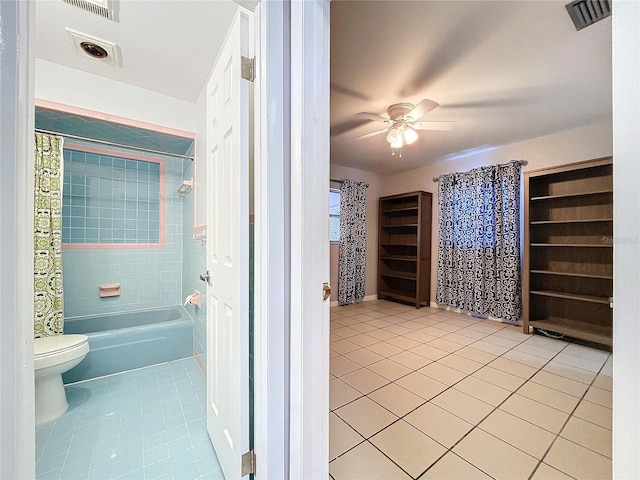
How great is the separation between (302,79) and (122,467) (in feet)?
6.40

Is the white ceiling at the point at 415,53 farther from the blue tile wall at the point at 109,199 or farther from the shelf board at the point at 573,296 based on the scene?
the shelf board at the point at 573,296

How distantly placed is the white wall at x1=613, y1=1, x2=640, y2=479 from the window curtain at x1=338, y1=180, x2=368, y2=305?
164 inches

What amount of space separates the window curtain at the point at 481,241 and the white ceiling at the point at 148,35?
364 centimetres

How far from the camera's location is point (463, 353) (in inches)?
104

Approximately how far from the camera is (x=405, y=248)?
16.1 feet

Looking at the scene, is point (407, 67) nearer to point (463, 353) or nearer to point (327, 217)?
point (327, 217)

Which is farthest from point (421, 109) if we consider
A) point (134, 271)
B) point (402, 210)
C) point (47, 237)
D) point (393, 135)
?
point (134, 271)

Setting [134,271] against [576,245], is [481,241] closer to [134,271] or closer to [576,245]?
[576,245]

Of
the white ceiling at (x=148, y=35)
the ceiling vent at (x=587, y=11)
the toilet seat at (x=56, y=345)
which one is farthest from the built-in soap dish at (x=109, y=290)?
the ceiling vent at (x=587, y=11)

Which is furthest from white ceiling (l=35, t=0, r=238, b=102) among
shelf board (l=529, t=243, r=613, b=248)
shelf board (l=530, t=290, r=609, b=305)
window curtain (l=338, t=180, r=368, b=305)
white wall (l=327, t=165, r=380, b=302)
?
shelf board (l=530, t=290, r=609, b=305)

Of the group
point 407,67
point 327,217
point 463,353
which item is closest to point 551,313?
point 463,353

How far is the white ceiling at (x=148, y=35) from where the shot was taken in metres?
1.47

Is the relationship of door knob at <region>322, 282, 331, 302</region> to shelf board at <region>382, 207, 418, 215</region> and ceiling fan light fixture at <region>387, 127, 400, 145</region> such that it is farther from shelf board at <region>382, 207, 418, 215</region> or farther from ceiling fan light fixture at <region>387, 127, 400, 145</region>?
shelf board at <region>382, 207, 418, 215</region>

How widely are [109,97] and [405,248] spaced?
4.50 m
